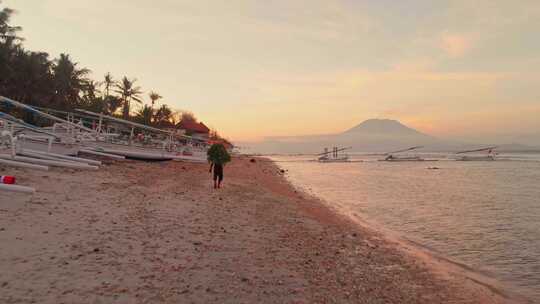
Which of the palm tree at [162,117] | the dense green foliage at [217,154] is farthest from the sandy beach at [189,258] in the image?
the palm tree at [162,117]

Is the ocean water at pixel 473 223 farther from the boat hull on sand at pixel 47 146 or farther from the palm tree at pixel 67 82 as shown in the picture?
the palm tree at pixel 67 82

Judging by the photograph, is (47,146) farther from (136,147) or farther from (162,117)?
(162,117)

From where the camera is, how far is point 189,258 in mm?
5188

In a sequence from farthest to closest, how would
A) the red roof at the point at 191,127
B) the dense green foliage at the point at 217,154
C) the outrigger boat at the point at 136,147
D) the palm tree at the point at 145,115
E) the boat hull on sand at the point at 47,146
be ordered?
1. the red roof at the point at 191,127
2. the palm tree at the point at 145,115
3. the outrigger boat at the point at 136,147
4. the boat hull on sand at the point at 47,146
5. the dense green foliage at the point at 217,154

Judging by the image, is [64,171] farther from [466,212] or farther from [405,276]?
[466,212]

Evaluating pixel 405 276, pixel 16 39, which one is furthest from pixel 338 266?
pixel 16 39

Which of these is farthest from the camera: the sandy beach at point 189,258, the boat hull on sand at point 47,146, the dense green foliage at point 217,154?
the boat hull on sand at point 47,146

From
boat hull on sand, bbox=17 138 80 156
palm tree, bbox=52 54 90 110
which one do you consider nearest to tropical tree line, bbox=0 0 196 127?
palm tree, bbox=52 54 90 110

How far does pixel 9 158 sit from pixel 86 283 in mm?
9399

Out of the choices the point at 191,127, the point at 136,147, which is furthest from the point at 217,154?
the point at 191,127

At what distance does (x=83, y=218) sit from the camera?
21.2 ft

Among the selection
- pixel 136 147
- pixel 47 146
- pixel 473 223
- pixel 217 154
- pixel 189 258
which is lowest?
pixel 473 223

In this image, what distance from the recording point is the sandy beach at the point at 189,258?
402cm

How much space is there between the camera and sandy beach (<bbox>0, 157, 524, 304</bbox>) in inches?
158
